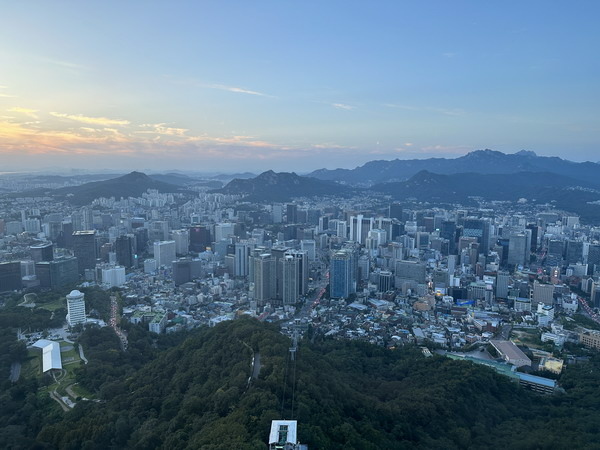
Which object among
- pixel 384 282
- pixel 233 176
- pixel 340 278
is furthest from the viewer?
pixel 233 176

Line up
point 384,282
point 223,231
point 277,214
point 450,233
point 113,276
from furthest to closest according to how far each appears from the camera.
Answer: point 277,214
point 223,231
point 450,233
point 384,282
point 113,276

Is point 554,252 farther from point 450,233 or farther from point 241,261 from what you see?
point 241,261

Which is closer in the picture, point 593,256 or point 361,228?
point 593,256

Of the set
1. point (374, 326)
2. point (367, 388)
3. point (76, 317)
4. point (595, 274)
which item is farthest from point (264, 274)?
point (595, 274)

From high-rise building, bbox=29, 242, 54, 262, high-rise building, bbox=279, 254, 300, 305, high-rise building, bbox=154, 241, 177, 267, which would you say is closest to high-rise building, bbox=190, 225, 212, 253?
high-rise building, bbox=154, 241, 177, 267

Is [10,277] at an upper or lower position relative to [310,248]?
upper

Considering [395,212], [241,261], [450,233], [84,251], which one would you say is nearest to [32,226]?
[84,251]

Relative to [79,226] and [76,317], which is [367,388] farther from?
[79,226]
